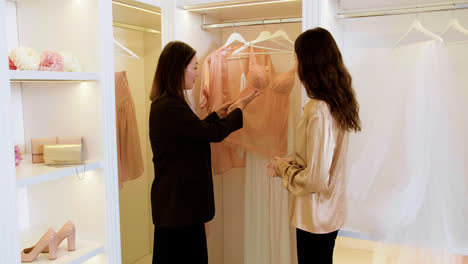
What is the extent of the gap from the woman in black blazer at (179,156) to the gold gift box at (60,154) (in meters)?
0.45

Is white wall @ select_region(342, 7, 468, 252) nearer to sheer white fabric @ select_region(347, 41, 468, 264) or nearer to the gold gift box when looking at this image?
sheer white fabric @ select_region(347, 41, 468, 264)

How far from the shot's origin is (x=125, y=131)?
7.91 feet

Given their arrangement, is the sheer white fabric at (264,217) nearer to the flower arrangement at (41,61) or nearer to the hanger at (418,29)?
the hanger at (418,29)

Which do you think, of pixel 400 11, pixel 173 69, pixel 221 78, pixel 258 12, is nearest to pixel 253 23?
pixel 258 12

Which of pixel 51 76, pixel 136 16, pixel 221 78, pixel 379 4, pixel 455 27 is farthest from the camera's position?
pixel 221 78

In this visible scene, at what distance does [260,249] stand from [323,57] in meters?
1.42

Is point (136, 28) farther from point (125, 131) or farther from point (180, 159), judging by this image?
point (180, 159)

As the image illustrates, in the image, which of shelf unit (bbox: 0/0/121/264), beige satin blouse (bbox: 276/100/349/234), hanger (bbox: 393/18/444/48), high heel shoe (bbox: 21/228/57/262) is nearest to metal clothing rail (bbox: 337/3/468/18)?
hanger (bbox: 393/18/444/48)

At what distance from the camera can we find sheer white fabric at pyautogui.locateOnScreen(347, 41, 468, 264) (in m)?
1.97

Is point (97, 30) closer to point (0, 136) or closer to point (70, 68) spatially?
point (70, 68)

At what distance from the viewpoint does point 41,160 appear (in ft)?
5.98

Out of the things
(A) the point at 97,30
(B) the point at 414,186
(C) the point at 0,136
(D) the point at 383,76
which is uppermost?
(A) the point at 97,30

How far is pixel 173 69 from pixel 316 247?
3.59 ft

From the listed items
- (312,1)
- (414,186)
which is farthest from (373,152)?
(312,1)
